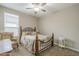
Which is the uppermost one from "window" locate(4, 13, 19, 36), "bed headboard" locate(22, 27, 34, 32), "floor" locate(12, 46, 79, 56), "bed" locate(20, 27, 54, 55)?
"window" locate(4, 13, 19, 36)

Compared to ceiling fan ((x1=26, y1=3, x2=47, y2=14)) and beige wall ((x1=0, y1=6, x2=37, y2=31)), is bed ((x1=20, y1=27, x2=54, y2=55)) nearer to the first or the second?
beige wall ((x1=0, y1=6, x2=37, y2=31))

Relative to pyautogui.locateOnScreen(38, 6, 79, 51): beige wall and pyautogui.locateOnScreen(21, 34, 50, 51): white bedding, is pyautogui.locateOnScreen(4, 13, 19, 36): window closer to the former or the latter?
pyautogui.locateOnScreen(21, 34, 50, 51): white bedding

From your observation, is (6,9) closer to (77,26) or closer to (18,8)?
(18,8)

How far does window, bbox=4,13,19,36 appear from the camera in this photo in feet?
5.90

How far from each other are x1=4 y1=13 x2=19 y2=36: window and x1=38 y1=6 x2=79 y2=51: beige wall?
465 millimetres

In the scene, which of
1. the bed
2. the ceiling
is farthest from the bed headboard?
the ceiling

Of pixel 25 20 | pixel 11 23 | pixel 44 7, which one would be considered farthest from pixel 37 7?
pixel 11 23

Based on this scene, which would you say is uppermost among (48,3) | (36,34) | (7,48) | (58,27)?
(48,3)

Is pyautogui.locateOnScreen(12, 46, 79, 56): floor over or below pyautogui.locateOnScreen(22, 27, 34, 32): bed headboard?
below

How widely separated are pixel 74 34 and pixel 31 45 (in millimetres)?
876

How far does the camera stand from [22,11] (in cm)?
185

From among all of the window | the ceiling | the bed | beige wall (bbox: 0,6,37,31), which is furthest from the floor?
the ceiling

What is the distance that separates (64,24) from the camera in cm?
184

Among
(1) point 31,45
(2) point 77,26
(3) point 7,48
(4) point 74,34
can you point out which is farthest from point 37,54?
(2) point 77,26
